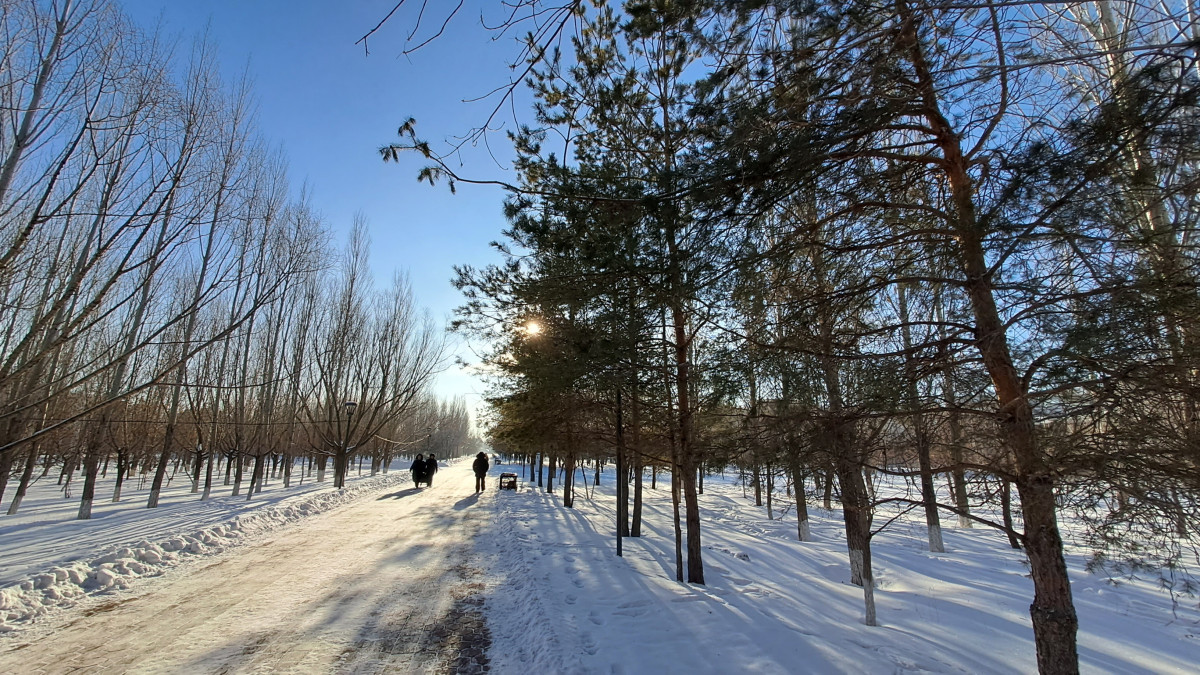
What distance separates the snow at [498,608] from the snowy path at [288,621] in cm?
3

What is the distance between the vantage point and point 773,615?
564 cm

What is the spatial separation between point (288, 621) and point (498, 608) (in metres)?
2.02

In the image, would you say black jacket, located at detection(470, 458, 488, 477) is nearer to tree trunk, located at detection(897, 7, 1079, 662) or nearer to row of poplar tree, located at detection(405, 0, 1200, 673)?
row of poplar tree, located at detection(405, 0, 1200, 673)

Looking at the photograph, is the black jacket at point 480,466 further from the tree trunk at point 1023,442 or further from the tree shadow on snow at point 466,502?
the tree trunk at point 1023,442

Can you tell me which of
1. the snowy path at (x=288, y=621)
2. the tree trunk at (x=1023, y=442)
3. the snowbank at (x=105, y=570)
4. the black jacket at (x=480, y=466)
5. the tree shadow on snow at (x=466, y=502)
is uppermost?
the tree trunk at (x=1023, y=442)

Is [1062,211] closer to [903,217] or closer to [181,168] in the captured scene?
[903,217]

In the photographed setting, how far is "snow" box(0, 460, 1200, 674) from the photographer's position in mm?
4074

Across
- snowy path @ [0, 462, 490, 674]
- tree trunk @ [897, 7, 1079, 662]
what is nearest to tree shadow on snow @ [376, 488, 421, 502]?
snowy path @ [0, 462, 490, 674]

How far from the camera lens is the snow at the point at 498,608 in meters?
4.07

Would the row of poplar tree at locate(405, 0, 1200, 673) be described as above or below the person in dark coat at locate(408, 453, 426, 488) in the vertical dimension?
above

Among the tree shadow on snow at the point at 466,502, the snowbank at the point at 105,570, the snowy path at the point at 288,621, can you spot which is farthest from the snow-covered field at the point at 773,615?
the snowbank at the point at 105,570

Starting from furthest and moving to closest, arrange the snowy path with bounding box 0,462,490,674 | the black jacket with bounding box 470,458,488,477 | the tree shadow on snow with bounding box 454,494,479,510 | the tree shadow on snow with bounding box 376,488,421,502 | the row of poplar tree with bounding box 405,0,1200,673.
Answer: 1. the black jacket with bounding box 470,458,488,477
2. the tree shadow on snow with bounding box 376,488,421,502
3. the tree shadow on snow with bounding box 454,494,479,510
4. the snowy path with bounding box 0,462,490,674
5. the row of poplar tree with bounding box 405,0,1200,673

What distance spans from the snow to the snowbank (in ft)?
0.09

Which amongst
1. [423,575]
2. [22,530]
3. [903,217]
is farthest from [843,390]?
[22,530]
